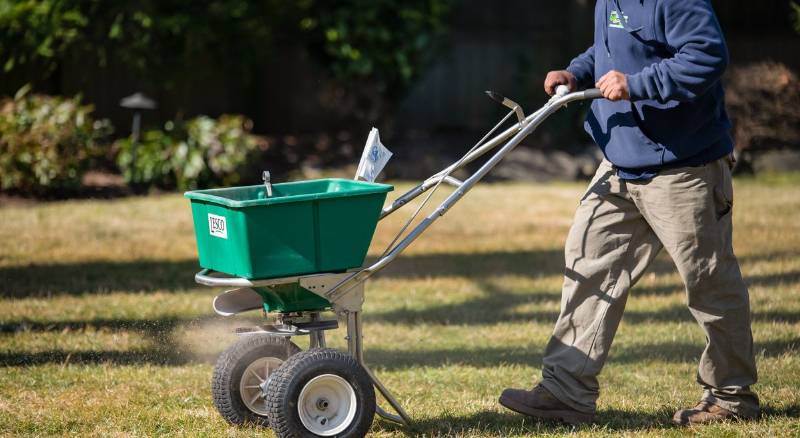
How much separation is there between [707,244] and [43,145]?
8762 mm

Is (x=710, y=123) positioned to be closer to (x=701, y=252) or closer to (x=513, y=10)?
(x=701, y=252)

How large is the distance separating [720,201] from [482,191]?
8.35 metres

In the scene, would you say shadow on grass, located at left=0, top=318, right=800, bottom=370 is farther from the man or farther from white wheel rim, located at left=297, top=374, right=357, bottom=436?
white wheel rim, located at left=297, top=374, right=357, bottom=436

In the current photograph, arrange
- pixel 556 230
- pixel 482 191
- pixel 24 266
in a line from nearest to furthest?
pixel 24 266
pixel 556 230
pixel 482 191

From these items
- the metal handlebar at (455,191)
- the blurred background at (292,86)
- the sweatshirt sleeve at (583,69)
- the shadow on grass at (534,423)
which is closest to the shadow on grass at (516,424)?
the shadow on grass at (534,423)

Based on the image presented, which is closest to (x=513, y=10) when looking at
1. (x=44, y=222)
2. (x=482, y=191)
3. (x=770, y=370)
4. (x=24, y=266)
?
(x=482, y=191)

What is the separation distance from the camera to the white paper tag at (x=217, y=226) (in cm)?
370

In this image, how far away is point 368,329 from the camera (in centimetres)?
614

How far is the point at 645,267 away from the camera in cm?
408

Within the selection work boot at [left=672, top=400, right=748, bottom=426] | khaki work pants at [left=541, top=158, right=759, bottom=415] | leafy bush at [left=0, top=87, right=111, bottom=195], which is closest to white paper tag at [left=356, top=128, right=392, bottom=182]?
khaki work pants at [left=541, top=158, right=759, bottom=415]

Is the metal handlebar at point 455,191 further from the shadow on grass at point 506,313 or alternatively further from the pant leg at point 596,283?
the shadow on grass at point 506,313

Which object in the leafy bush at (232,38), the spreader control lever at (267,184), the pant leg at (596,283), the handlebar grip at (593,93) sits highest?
the leafy bush at (232,38)

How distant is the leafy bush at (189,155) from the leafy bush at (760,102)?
232 inches

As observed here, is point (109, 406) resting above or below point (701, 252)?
below
